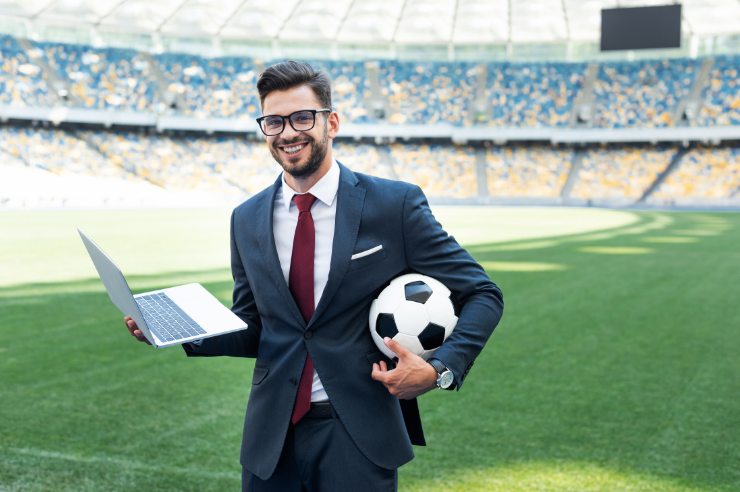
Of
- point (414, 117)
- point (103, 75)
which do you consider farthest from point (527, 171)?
point (103, 75)

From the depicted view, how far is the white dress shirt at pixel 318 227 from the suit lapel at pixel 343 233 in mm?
36

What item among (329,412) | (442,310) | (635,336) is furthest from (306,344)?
(635,336)

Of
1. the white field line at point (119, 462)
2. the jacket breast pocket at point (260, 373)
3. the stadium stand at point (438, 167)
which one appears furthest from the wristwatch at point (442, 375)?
the stadium stand at point (438, 167)

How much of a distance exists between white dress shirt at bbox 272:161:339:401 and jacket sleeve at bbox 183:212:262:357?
0.24 metres

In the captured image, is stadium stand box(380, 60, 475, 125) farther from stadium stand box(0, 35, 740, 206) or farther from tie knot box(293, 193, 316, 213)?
tie knot box(293, 193, 316, 213)

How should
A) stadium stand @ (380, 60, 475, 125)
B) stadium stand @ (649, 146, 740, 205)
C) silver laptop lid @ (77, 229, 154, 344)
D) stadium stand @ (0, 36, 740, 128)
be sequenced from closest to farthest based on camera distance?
1. silver laptop lid @ (77, 229, 154, 344)
2. stadium stand @ (649, 146, 740, 205)
3. stadium stand @ (0, 36, 740, 128)
4. stadium stand @ (380, 60, 475, 125)

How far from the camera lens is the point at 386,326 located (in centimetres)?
254

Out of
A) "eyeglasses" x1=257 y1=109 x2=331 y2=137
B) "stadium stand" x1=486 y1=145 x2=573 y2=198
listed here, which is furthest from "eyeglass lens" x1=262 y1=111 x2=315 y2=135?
"stadium stand" x1=486 y1=145 x2=573 y2=198

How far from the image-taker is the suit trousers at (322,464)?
8.02ft

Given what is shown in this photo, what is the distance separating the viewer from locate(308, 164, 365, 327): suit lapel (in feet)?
8.13

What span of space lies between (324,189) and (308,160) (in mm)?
121

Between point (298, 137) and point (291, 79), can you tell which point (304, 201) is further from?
point (291, 79)

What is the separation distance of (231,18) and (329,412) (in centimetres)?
4765

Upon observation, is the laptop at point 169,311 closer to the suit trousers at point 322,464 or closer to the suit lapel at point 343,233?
the suit lapel at point 343,233
